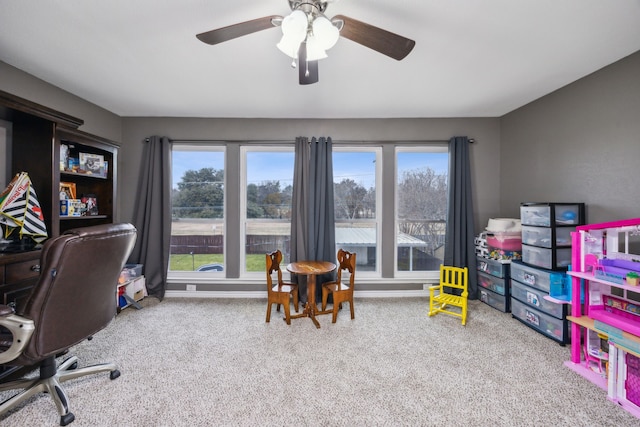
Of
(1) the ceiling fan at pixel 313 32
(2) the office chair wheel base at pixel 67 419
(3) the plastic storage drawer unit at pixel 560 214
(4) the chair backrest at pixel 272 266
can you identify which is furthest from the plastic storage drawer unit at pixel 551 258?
(2) the office chair wheel base at pixel 67 419

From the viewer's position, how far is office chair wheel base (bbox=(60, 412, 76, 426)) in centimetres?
141

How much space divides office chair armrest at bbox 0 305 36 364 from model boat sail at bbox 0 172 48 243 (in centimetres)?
102

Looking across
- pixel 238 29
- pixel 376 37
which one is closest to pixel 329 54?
pixel 376 37

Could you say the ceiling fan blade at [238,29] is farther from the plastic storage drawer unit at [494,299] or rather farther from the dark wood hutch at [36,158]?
the plastic storage drawer unit at [494,299]

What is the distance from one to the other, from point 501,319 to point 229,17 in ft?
11.8

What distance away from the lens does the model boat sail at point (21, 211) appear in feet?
6.09

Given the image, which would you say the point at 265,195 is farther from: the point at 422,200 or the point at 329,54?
the point at 422,200

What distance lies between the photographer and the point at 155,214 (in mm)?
3225

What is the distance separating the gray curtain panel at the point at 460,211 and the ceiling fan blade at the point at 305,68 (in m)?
2.41

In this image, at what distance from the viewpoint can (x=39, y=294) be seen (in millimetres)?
1274

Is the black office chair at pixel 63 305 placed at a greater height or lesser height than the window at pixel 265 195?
lesser

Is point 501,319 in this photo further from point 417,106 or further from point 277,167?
point 277,167

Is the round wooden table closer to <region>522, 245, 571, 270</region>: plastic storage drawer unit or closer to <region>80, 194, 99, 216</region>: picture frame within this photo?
<region>522, 245, 571, 270</region>: plastic storage drawer unit

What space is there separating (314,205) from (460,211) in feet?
6.17
